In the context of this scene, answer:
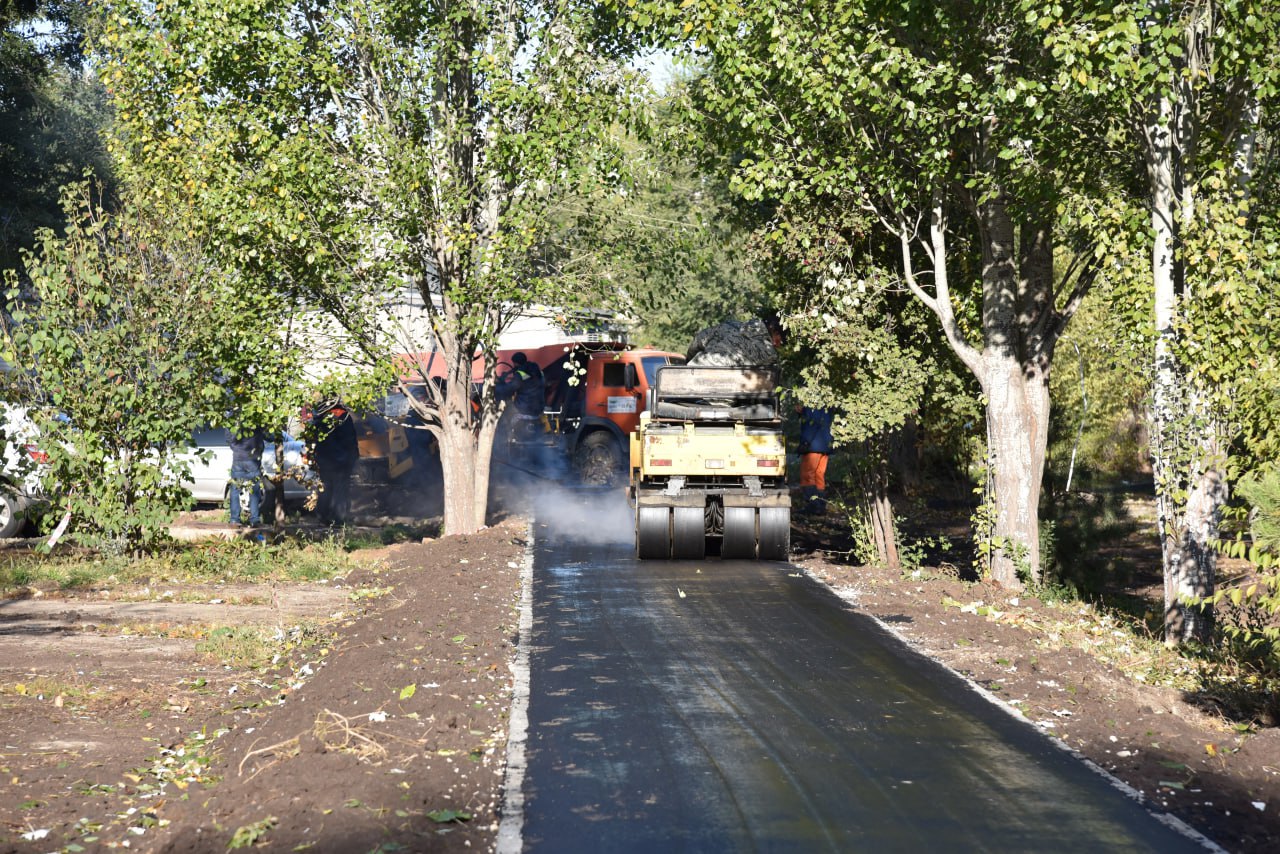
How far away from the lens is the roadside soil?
23.1ft

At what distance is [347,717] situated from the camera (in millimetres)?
8844

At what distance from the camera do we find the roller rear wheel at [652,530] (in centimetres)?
1834

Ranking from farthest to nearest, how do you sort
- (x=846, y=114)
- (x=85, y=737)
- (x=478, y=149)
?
(x=478, y=149), (x=846, y=114), (x=85, y=737)

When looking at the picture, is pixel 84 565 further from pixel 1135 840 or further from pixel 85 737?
pixel 1135 840

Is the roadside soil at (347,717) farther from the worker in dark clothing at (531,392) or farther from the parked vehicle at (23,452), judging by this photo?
the worker in dark clothing at (531,392)

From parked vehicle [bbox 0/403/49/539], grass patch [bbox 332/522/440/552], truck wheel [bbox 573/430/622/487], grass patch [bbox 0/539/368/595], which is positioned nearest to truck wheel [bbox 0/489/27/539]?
parked vehicle [bbox 0/403/49/539]

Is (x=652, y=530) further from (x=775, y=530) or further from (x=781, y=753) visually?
(x=781, y=753)

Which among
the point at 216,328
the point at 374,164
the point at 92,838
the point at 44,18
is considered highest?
the point at 44,18

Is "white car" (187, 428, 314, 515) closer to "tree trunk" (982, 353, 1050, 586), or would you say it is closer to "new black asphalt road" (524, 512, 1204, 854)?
"new black asphalt road" (524, 512, 1204, 854)

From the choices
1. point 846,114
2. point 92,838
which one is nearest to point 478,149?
point 846,114

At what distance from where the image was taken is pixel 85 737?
8945 millimetres

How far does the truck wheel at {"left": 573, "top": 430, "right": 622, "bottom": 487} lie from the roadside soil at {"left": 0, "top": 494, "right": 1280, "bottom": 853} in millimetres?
9253

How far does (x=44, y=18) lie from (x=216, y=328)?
21.4m

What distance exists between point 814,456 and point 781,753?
59.5 feet
